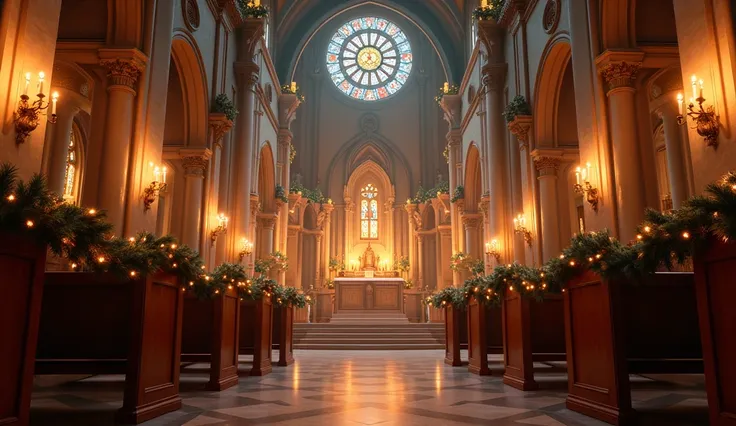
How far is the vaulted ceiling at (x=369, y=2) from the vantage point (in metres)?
25.5

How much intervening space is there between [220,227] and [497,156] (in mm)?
8230

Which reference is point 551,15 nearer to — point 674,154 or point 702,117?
point 674,154

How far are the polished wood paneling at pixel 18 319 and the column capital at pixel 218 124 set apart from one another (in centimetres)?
1072

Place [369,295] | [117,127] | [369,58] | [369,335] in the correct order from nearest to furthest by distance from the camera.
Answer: [117,127]
[369,335]
[369,295]
[369,58]

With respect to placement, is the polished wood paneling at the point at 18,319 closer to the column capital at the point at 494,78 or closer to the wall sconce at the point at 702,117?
the wall sconce at the point at 702,117

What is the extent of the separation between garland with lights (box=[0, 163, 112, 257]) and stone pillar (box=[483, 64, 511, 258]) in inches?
527

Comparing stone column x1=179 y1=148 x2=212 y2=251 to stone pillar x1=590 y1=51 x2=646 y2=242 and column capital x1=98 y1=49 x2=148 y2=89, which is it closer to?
column capital x1=98 y1=49 x2=148 y2=89

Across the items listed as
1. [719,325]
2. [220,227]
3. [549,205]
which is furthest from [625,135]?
[220,227]

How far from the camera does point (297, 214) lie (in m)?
28.9

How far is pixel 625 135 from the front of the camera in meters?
10.3

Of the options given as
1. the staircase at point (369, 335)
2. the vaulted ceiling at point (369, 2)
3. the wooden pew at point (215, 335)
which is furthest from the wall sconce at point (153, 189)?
the vaulted ceiling at point (369, 2)

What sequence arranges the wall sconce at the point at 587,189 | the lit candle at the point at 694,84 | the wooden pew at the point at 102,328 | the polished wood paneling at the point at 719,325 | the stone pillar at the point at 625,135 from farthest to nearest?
the wall sconce at the point at 587,189, the stone pillar at the point at 625,135, the lit candle at the point at 694,84, the wooden pew at the point at 102,328, the polished wood paneling at the point at 719,325

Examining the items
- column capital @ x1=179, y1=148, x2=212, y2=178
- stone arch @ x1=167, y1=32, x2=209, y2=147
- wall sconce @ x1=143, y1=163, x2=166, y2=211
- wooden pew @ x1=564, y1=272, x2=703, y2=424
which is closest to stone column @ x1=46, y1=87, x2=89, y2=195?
stone arch @ x1=167, y1=32, x2=209, y2=147

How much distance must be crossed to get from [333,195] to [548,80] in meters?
18.1
